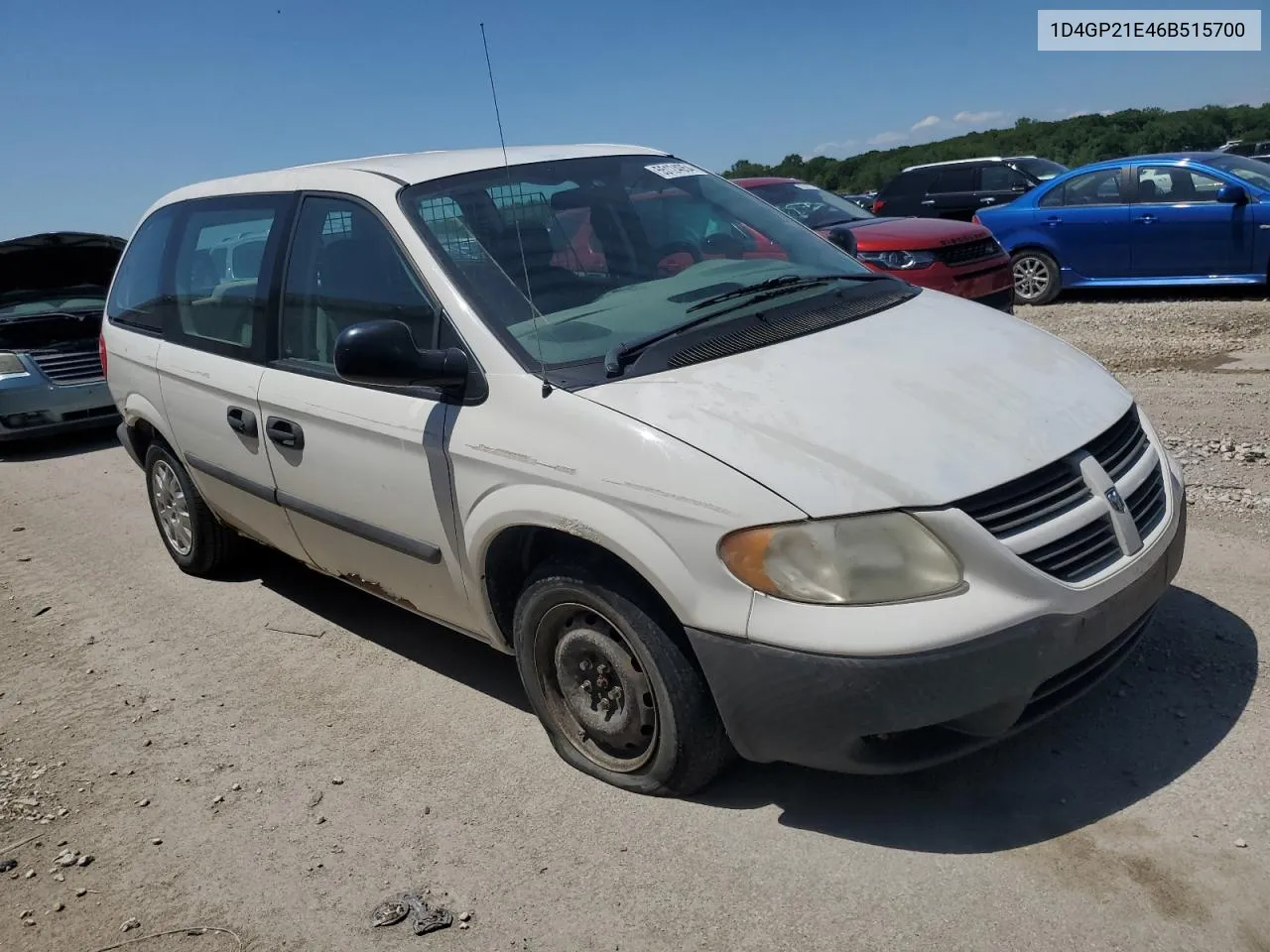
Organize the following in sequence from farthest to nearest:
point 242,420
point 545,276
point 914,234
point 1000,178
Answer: point 1000,178
point 914,234
point 242,420
point 545,276

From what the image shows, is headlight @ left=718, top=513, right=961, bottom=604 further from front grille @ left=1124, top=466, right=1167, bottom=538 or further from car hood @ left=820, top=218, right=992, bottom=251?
car hood @ left=820, top=218, right=992, bottom=251

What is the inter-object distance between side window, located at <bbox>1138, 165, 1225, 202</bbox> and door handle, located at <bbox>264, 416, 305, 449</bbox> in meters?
9.66

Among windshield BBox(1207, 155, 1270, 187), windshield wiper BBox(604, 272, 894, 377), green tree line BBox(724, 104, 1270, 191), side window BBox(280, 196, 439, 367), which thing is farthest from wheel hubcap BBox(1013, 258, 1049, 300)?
green tree line BBox(724, 104, 1270, 191)

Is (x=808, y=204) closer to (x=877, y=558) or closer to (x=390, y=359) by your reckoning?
(x=390, y=359)

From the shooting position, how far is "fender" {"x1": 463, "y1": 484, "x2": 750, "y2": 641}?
2.71 metres

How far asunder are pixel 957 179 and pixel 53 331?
12.3 m

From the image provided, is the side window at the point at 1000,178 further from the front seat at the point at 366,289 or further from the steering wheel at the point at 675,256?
the front seat at the point at 366,289

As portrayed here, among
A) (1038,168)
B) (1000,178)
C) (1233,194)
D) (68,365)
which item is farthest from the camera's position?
(1038,168)

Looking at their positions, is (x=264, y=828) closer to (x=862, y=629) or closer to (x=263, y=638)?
(x=263, y=638)

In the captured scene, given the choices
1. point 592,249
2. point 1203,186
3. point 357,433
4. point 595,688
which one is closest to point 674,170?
point 592,249

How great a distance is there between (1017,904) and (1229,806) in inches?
28.4

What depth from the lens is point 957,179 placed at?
16.2 metres

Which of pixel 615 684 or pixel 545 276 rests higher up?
pixel 545 276

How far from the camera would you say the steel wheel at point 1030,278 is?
11.8 m
